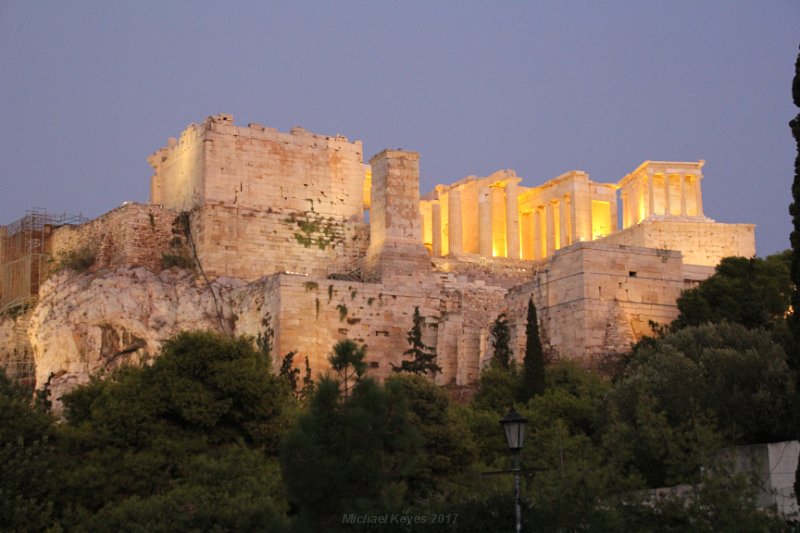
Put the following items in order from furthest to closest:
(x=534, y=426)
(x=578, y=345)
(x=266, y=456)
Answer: (x=578, y=345)
(x=534, y=426)
(x=266, y=456)

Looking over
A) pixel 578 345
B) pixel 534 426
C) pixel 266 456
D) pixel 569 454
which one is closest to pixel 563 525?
pixel 569 454

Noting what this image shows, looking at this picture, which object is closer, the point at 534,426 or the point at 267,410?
the point at 267,410

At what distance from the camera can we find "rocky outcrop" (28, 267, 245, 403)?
152 ft

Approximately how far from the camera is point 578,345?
1718 inches

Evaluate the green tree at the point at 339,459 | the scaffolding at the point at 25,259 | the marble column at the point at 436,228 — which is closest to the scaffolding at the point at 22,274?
the scaffolding at the point at 25,259

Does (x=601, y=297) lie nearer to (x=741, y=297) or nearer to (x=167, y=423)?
(x=741, y=297)

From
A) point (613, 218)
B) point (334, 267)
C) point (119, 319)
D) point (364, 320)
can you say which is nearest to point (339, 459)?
point (364, 320)

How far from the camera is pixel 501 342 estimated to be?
44.1 meters

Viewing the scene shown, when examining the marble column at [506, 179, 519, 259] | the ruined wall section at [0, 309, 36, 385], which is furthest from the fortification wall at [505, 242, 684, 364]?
the ruined wall section at [0, 309, 36, 385]

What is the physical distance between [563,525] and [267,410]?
10.9 m

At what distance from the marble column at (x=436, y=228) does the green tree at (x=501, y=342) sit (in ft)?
37.4

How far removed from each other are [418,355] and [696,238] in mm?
15514

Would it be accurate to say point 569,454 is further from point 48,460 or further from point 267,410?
point 48,460

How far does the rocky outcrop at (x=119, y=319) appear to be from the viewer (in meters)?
46.3
